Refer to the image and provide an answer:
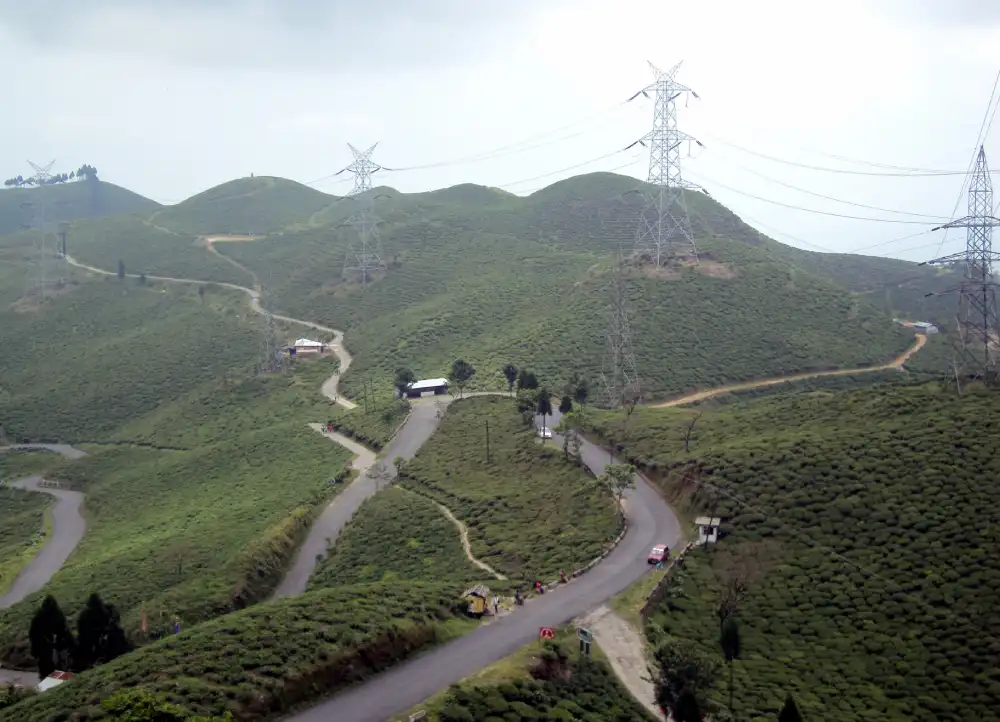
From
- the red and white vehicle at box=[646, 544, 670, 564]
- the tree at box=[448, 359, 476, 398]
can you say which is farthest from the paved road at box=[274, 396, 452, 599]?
→ the red and white vehicle at box=[646, 544, 670, 564]

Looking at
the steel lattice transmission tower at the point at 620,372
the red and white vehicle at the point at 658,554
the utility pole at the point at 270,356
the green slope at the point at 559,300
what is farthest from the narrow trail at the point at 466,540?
the utility pole at the point at 270,356

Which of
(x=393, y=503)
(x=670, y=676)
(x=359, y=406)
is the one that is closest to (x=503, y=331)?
(x=359, y=406)

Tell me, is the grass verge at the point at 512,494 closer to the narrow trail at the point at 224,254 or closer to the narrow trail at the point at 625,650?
the narrow trail at the point at 625,650

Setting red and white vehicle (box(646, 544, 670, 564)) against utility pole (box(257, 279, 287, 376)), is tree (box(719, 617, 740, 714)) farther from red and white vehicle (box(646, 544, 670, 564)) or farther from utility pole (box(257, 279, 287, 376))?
utility pole (box(257, 279, 287, 376))

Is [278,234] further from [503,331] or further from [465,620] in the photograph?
[465,620]

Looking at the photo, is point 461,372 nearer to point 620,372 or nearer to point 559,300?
point 620,372

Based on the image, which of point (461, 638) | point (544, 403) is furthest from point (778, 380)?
point (461, 638)
